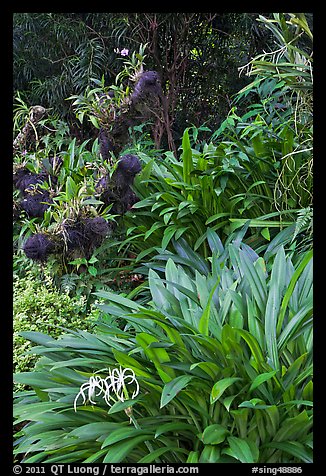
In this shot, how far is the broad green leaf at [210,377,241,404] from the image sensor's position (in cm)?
124

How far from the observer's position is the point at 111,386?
142 cm

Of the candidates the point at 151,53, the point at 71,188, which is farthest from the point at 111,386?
the point at 151,53

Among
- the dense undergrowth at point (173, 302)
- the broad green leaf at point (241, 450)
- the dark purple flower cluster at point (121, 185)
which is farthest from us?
the dark purple flower cluster at point (121, 185)

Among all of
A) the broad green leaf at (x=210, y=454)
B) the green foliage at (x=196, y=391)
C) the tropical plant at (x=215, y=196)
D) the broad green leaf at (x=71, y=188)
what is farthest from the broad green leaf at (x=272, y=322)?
the broad green leaf at (x=71, y=188)

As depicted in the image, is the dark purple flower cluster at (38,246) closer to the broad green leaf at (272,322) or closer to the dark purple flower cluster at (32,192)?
the dark purple flower cluster at (32,192)

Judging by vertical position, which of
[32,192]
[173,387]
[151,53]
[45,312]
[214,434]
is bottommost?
[45,312]

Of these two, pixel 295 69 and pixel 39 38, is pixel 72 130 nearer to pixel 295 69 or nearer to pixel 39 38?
pixel 39 38

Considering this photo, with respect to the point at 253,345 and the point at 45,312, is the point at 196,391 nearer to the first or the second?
the point at 253,345

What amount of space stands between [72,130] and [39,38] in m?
0.56

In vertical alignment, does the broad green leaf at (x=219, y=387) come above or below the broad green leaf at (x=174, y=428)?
above

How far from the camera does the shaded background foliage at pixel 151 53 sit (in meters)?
2.93

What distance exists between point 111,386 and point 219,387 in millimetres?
327

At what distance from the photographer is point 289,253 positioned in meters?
1.96
